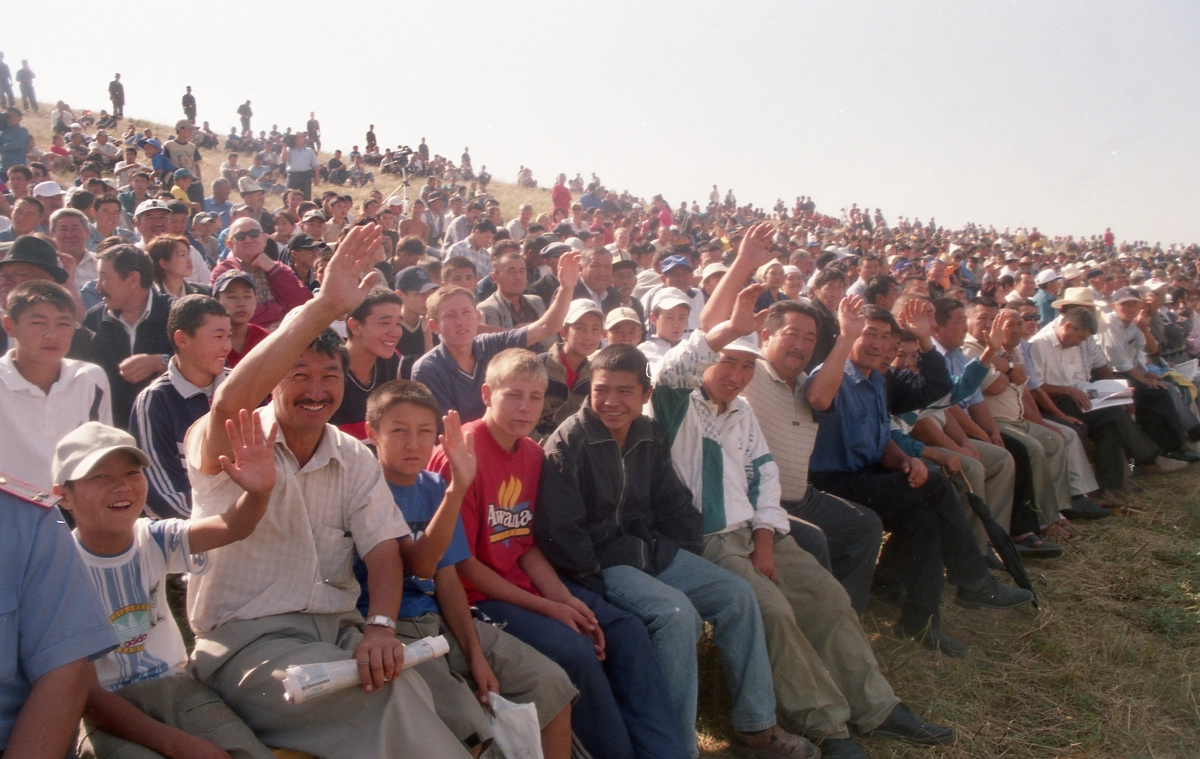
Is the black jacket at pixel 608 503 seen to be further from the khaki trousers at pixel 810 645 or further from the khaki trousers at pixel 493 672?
the khaki trousers at pixel 493 672

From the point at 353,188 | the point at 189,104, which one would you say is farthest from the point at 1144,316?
the point at 189,104

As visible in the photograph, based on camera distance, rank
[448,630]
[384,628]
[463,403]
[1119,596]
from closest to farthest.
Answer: [384,628]
[448,630]
[463,403]
[1119,596]

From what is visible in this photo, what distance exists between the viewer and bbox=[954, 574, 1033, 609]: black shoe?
4410mm

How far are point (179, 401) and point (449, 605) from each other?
148 centimetres

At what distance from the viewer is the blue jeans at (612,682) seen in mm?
2760

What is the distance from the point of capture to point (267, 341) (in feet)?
7.29

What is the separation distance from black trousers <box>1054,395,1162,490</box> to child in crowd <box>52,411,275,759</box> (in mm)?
7134

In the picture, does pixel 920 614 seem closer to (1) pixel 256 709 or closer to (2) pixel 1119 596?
(2) pixel 1119 596

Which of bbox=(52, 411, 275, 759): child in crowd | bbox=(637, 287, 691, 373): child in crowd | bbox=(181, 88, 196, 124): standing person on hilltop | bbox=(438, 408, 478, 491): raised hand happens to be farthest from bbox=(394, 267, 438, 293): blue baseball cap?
bbox=(181, 88, 196, 124): standing person on hilltop

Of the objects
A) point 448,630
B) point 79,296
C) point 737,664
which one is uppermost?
point 79,296

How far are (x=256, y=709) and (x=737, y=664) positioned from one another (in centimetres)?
183

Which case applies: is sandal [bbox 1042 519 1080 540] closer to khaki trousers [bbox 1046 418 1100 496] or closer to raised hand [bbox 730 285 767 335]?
khaki trousers [bbox 1046 418 1100 496]

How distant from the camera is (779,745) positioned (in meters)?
3.14

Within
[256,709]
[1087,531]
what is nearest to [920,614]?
[1087,531]
